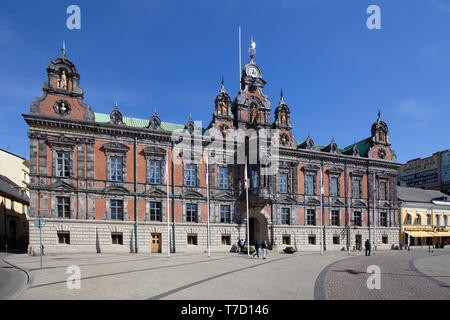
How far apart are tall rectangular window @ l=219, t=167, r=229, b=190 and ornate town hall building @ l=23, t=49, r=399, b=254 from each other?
0.42 ft

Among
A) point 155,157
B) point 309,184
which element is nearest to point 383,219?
point 309,184

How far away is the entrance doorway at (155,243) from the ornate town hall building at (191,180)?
11 centimetres

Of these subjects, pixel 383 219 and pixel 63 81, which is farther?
pixel 383 219

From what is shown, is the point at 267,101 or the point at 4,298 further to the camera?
Result: the point at 267,101

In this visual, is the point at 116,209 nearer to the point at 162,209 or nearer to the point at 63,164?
the point at 162,209

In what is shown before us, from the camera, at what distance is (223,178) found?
45125 millimetres

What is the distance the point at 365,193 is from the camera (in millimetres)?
55156

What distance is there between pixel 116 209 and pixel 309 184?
2626 cm

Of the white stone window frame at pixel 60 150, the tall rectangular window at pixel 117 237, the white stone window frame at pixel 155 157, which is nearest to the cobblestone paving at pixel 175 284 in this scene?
the tall rectangular window at pixel 117 237

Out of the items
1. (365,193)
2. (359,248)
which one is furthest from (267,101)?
(359,248)

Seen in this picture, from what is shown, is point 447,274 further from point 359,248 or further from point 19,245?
point 19,245

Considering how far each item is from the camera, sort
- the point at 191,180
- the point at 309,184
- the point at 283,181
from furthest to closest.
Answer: the point at 309,184, the point at 283,181, the point at 191,180
